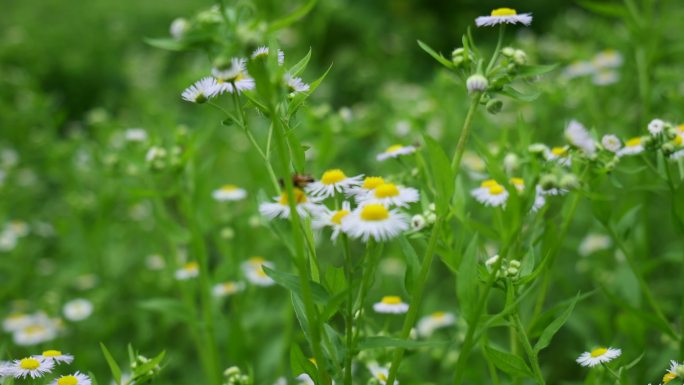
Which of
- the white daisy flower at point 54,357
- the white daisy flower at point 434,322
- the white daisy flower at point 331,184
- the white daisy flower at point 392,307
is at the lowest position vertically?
the white daisy flower at point 434,322

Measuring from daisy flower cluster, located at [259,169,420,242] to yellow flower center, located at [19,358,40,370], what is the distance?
535 mm

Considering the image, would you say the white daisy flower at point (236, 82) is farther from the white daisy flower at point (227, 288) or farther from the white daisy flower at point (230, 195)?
the white daisy flower at point (227, 288)

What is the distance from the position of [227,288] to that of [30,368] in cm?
110

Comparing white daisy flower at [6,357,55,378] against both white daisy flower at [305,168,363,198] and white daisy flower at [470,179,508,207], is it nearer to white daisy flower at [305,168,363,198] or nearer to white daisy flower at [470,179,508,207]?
white daisy flower at [305,168,363,198]

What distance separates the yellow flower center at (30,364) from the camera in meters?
1.32

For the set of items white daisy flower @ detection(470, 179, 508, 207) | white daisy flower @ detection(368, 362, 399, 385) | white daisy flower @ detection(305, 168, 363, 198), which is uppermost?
white daisy flower @ detection(305, 168, 363, 198)

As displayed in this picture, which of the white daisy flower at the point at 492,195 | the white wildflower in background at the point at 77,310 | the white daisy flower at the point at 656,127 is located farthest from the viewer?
the white wildflower in background at the point at 77,310

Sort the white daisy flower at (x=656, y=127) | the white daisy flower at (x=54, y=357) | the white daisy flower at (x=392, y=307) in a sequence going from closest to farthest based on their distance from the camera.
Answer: the white daisy flower at (x=54, y=357) → the white daisy flower at (x=656, y=127) → the white daisy flower at (x=392, y=307)

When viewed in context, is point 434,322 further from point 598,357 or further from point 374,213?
point 374,213

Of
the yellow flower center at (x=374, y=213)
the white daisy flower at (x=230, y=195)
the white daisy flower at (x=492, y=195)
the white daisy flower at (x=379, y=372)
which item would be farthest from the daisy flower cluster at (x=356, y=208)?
the white daisy flower at (x=230, y=195)

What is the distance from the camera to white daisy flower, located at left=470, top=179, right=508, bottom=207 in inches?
63.0

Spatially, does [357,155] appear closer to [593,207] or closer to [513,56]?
[593,207]

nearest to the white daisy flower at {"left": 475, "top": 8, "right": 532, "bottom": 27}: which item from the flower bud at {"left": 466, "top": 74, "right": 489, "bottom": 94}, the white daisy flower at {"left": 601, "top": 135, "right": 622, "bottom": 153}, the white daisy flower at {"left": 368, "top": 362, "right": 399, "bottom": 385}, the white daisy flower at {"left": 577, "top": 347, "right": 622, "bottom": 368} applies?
the flower bud at {"left": 466, "top": 74, "right": 489, "bottom": 94}

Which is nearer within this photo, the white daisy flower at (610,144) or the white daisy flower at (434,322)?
the white daisy flower at (610,144)
